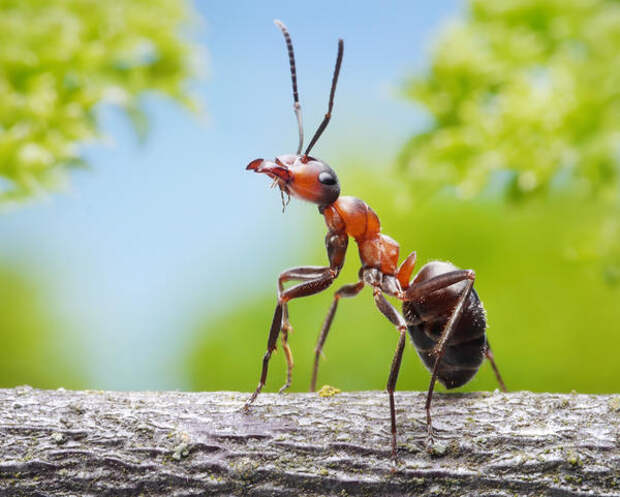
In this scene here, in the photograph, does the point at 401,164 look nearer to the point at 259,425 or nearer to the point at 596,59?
the point at 596,59

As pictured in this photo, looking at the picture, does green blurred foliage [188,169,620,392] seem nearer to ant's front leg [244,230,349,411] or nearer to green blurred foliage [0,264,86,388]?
green blurred foliage [0,264,86,388]

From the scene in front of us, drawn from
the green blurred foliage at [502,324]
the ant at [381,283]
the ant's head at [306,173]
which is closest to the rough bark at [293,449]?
the ant at [381,283]

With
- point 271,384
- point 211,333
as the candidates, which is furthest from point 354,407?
point 211,333

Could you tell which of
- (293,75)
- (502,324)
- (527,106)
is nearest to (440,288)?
(293,75)

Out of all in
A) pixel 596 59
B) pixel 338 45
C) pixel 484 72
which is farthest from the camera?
pixel 484 72

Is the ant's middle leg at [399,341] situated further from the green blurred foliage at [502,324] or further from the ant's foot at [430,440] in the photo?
the green blurred foliage at [502,324]

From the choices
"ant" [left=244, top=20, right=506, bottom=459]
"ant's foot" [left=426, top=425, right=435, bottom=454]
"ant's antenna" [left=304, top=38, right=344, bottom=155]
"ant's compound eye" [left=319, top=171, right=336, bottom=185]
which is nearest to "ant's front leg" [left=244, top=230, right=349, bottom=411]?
"ant" [left=244, top=20, right=506, bottom=459]

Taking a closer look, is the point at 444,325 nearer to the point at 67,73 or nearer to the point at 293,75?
the point at 293,75
